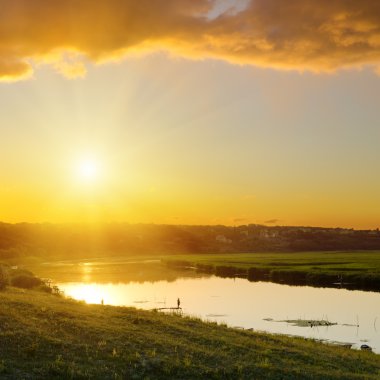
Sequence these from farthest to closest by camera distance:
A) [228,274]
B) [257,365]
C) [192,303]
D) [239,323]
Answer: [228,274], [192,303], [239,323], [257,365]

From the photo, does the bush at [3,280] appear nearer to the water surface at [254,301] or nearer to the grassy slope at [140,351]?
the grassy slope at [140,351]

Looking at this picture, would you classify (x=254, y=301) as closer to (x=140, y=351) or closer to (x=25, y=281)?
(x=25, y=281)

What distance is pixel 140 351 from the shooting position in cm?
2588

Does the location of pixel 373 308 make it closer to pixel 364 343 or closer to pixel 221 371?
pixel 364 343

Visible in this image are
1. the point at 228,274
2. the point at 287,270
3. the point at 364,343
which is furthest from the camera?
the point at 228,274

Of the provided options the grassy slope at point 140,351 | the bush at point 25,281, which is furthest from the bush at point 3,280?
the bush at point 25,281

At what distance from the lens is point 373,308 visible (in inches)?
2569

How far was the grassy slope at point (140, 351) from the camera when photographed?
22.6 m

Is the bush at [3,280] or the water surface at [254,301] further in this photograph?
the water surface at [254,301]

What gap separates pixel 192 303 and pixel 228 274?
55.9 m

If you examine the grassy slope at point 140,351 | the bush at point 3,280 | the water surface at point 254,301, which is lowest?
the water surface at point 254,301

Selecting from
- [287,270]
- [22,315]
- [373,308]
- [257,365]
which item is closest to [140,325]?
[22,315]

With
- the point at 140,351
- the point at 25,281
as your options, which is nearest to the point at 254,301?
the point at 25,281

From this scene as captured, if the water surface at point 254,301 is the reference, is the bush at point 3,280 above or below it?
above
